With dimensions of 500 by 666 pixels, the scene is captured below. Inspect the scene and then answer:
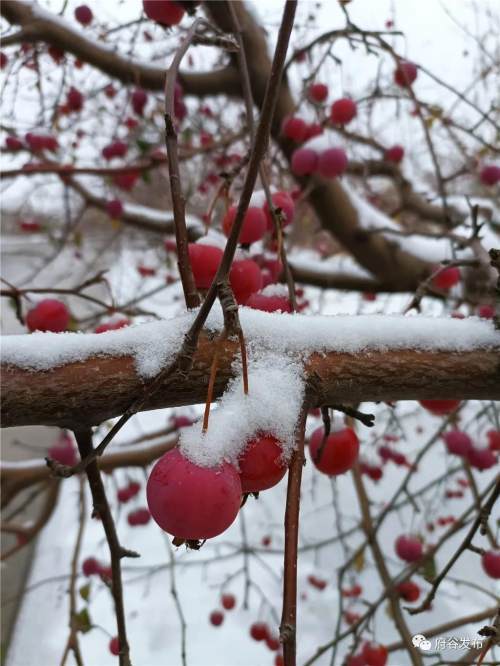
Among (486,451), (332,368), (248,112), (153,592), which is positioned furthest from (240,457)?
(153,592)

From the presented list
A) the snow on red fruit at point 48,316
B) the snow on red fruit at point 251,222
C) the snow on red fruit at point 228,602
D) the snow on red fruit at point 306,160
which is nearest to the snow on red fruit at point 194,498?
the snow on red fruit at point 251,222

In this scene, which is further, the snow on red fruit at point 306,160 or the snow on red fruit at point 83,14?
the snow on red fruit at point 83,14

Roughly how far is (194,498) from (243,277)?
0.37 meters

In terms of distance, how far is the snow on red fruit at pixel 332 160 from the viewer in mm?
1593

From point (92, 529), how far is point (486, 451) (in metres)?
2.51

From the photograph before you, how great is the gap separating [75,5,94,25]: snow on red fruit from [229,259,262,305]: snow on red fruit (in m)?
1.94

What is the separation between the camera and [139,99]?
7.30 feet

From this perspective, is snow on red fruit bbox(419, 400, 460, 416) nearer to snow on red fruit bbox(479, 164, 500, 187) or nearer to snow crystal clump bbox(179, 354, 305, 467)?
snow crystal clump bbox(179, 354, 305, 467)

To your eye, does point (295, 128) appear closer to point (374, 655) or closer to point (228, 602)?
point (374, 655)

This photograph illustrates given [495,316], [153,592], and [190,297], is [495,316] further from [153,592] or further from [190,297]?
[153,592]

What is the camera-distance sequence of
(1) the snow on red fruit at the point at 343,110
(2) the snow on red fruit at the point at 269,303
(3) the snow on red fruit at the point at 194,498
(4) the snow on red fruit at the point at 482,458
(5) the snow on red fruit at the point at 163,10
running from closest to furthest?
(3) the snow on red fruit at the point at 194,498, (2) the snow on red fruit at the point at 269,303, (5) the snow on red fruit at the point at 163,10, (4) the snow on red fruit at the point at 482,458, (1) the snow on red fruit at the point at 343,110

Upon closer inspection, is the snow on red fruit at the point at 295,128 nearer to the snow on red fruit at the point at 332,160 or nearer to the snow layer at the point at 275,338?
the snow on red fruit at the point at 332,160

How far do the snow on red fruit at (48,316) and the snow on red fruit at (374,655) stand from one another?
1189mm

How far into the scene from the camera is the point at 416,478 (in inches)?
135
